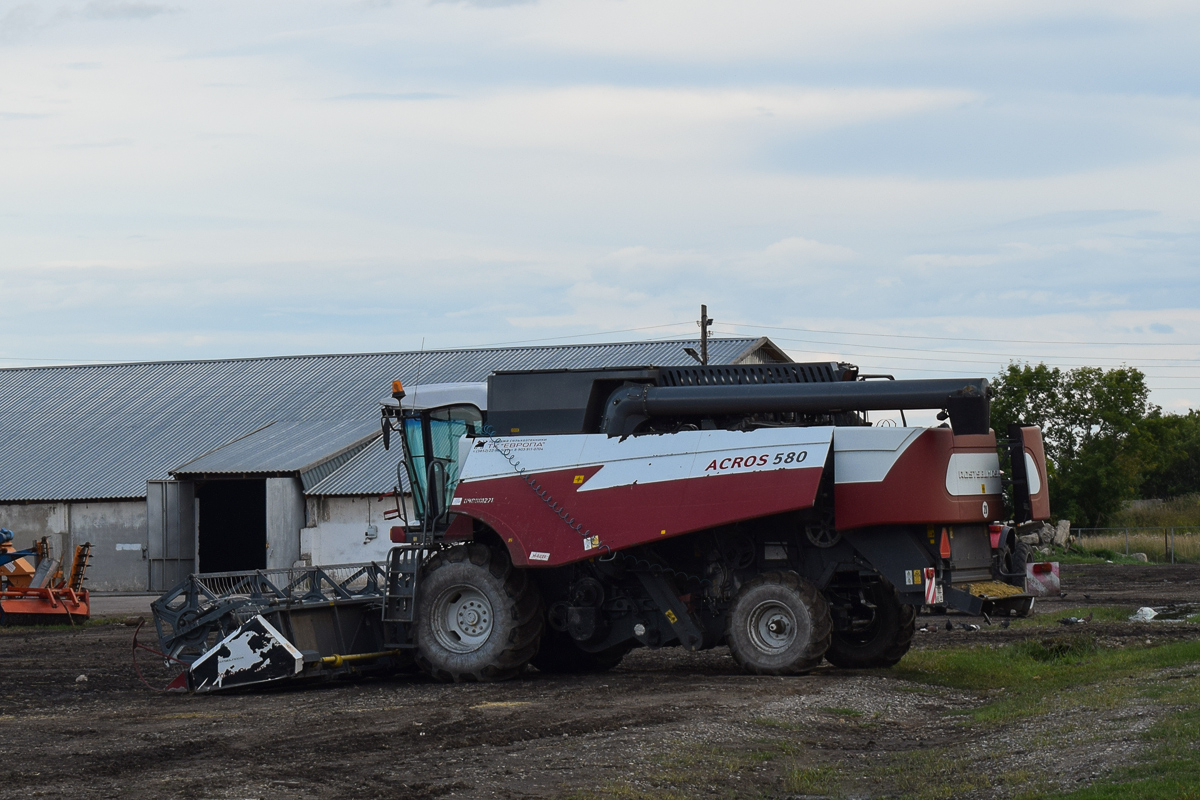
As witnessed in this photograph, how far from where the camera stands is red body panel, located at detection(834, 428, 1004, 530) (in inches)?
534

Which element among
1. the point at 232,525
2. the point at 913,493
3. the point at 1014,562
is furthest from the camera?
the point at 232,525

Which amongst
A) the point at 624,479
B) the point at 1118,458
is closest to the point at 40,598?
the point at 624,479

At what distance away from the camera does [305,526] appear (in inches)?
1533

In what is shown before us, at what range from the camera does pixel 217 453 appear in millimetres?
41469

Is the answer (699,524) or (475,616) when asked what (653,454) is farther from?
(475,616)

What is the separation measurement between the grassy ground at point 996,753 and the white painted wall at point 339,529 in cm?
2576

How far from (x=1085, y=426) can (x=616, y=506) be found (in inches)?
2168

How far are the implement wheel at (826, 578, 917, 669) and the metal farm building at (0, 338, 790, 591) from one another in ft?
76.3

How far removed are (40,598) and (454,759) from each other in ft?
Answer: 61.7

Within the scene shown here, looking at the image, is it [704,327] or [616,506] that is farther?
[704,327]

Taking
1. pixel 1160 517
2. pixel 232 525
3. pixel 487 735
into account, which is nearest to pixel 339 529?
pixel 232 525

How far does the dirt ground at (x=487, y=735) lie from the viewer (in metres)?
8.83

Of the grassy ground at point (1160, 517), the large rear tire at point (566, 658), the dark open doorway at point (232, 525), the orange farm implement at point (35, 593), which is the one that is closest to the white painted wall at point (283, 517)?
the dark open doorway at point (232, 525)

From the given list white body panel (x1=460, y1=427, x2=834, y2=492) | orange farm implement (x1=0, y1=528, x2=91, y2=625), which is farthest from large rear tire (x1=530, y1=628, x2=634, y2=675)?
orange farm implement (x1=0, y1=528, x2=91, y2=625)
